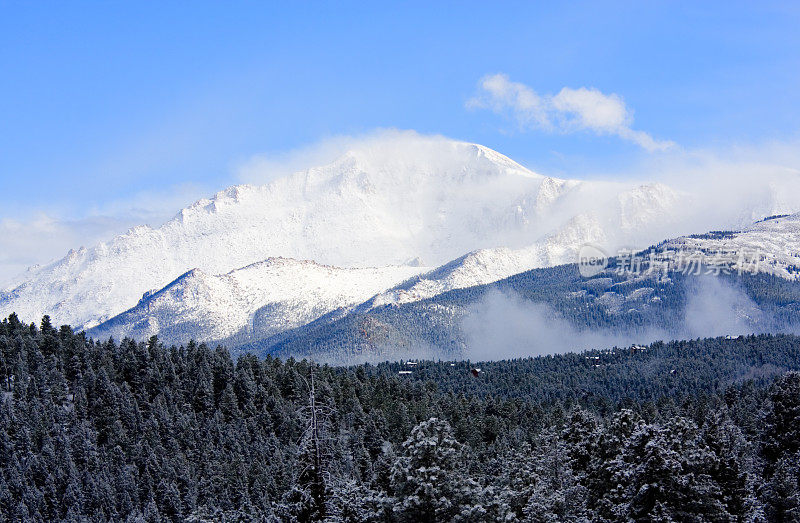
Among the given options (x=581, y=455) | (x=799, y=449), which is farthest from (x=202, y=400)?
(x=799, y=449)

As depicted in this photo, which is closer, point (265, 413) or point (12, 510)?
point (12, 510)

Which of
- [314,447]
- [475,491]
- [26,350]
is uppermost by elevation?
[26,350]

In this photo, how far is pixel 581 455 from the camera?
8838cm

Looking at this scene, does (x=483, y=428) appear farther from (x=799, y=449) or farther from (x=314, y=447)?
(x=314, y=447)

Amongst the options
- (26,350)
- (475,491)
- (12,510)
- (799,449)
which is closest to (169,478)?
(12,510)

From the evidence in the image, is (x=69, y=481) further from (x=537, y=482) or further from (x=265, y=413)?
(x=537, y=482)

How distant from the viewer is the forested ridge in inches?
1927

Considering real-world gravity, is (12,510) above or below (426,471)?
below

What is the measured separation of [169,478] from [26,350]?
5391 centimetres

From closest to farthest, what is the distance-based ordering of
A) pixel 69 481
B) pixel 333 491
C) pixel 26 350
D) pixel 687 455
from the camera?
pixel 333 491, pixel 687 455, pixel 69 481, pixel 26 350

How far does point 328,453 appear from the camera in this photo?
49.3m

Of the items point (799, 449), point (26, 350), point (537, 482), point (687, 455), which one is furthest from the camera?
point (26, 350)

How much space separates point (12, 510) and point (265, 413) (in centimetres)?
5818

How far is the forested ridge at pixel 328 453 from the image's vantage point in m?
48.9
